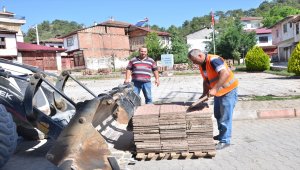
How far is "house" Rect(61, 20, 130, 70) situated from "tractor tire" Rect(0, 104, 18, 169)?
1712 inches

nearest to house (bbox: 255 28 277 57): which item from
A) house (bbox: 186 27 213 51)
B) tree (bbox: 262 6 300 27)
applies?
house (bbox: 186 27 213 51)

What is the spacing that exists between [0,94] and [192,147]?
2.84 meters

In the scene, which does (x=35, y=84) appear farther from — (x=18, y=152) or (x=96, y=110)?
(x=18, y=152)

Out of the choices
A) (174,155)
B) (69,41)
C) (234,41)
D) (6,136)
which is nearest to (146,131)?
(174,155)

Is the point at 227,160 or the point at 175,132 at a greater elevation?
the point at 175,132

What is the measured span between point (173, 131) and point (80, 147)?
1.55 m

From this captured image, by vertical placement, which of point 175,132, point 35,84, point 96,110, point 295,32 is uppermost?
point 295,32

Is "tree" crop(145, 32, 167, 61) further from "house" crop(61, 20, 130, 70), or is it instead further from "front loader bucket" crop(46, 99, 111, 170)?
"front loader bucket" crop(46, 99, 111, 170)

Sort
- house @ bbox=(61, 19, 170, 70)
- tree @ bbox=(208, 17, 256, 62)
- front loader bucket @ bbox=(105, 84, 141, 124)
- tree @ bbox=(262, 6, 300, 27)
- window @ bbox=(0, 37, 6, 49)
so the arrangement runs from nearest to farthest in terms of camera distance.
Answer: front loader bucket @ bbox=(105, 84, 141, 124)
window @ bbox=(0, 37, 6, 49)
tree @ bbox=(208, 17, 256, 62)
house @ bbox=(61, 19, 170, 70)
tree @ bbox=(262, 6, 300, 27)

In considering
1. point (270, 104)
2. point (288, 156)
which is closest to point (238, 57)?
point (270, 104)

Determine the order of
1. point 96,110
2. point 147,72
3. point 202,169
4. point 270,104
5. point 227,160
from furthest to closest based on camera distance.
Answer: point 270,104 → point 147,72 → point 227,160 → point 202,169 → point 96,110

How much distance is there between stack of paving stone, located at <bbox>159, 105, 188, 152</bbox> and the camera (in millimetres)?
4598

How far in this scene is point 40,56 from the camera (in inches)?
1745

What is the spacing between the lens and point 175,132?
15.2 feet
